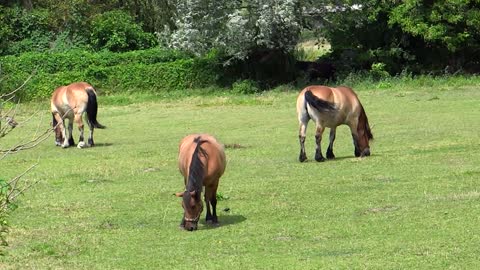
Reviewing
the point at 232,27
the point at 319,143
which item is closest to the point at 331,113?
the point at 319,143

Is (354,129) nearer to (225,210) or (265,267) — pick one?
(225,210)

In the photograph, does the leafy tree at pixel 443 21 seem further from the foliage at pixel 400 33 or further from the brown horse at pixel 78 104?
the brown horse at pixel 78 104

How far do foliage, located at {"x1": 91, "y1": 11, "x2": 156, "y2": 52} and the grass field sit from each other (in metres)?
20.6

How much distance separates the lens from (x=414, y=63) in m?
40.7

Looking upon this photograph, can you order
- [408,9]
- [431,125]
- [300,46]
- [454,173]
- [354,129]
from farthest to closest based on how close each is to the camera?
[300,46] < [408,9] < [431,125] < [354,129] < [454,173]

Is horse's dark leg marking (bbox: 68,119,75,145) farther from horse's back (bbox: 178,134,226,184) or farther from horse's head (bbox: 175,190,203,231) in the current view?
horse's head (bbox: 175,190,203,231)

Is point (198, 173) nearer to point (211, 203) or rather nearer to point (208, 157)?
point (208, 157)

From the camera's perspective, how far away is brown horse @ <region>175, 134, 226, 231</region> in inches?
455

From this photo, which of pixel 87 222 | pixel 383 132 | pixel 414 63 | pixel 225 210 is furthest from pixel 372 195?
pixel 414 63

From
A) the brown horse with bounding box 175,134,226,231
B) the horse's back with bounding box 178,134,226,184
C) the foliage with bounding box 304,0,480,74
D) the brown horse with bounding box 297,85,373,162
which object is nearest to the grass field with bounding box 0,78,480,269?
the brown horse with bounding box 175,134,226,231

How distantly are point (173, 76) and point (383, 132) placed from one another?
59.8 feet

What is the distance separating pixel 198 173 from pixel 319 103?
696cm

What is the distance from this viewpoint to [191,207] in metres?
11.6

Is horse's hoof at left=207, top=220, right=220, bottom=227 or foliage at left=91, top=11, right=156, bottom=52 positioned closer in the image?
horse's hoof at left=207, top=220, right=220, bottom=227
